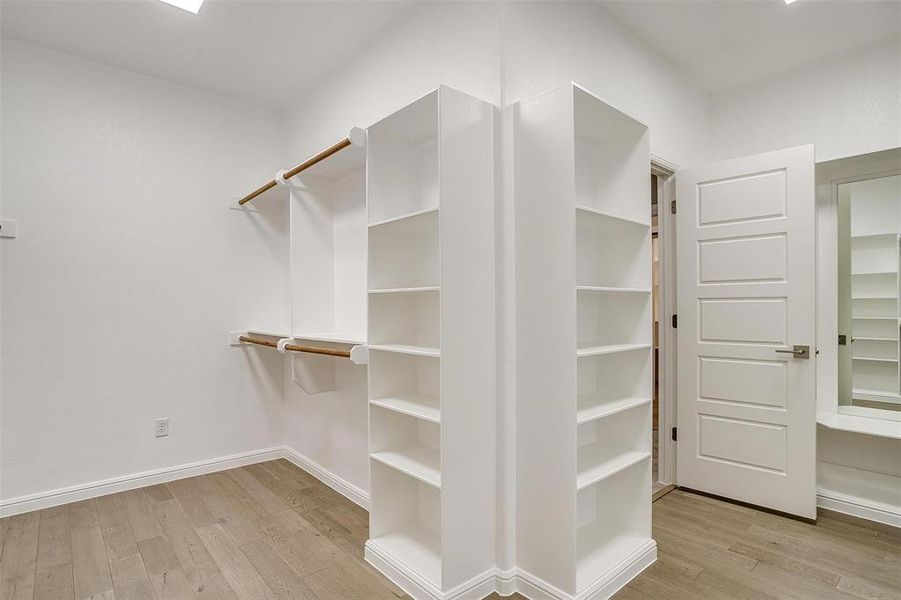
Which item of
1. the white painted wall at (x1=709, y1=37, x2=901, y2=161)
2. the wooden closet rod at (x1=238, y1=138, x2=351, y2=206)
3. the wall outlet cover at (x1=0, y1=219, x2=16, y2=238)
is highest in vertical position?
the white painted wall at (x1=709, y1=37, x2=901, y2=161)

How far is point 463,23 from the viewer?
207 cm

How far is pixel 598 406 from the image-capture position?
Result: 2.01 m

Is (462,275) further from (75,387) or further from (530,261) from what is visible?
(75,387)

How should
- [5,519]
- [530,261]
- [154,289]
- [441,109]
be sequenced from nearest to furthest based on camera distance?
[441,109]
[530,261]
[5,519]
[154,289]

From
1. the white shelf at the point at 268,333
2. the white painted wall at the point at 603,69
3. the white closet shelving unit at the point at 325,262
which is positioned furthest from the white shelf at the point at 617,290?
the white shelf at the point at 268,333

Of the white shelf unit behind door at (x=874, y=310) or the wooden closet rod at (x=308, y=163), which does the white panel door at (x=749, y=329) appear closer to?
the white shelf unit behind door at (x=874, y=310)

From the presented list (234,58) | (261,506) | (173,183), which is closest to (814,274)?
(261,506)

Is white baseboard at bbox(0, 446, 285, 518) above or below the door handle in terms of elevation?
below

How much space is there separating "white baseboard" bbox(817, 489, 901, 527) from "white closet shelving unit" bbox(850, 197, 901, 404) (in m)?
0.58

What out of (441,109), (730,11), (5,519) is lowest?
(5,519)

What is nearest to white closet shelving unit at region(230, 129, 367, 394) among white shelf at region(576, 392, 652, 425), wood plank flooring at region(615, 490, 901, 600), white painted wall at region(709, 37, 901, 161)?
white shelf at region(576, 392, 652, 425)

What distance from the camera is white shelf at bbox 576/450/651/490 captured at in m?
1.80

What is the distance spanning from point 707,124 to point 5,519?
16.4ft

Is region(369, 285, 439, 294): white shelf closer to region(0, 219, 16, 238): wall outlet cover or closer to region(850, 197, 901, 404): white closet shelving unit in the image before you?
region(0, 219, 16, 238): wall outlet cover
